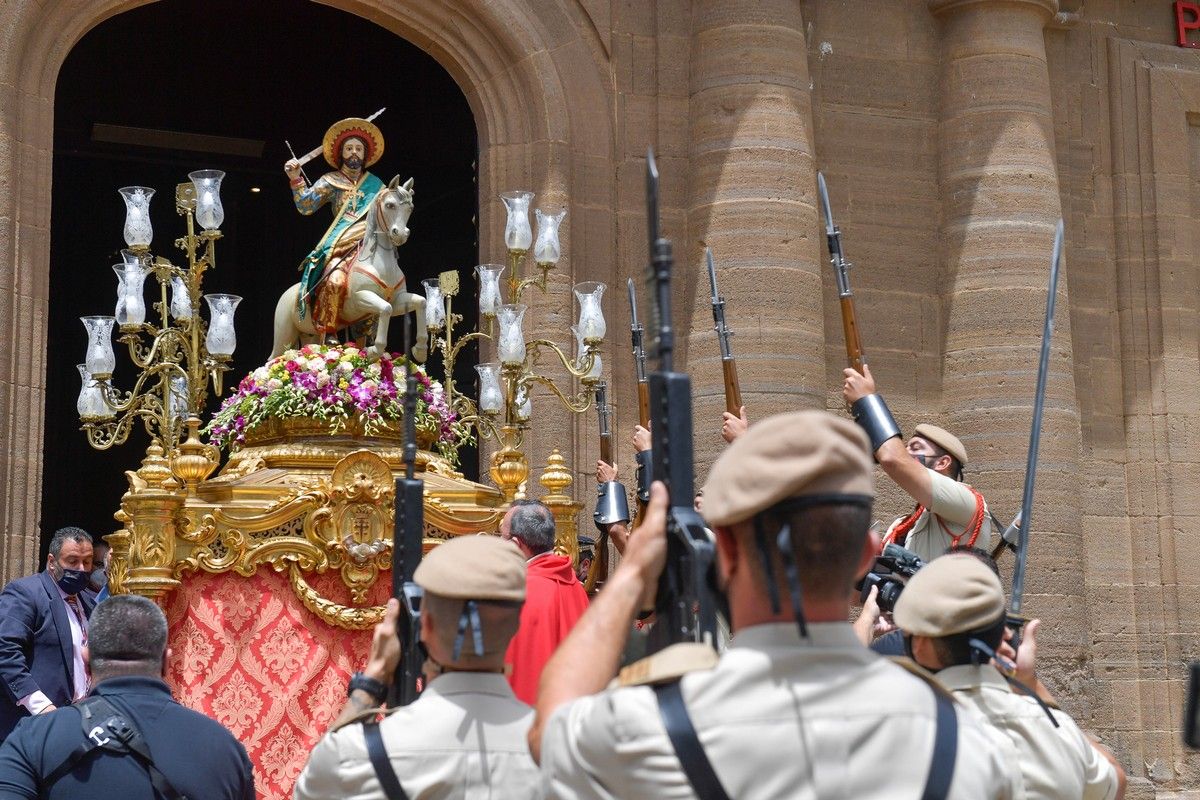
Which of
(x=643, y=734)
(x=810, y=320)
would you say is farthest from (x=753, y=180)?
(x=643, y=734)

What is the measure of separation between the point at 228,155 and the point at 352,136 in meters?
7.87

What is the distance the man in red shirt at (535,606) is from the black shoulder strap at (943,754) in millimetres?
3967

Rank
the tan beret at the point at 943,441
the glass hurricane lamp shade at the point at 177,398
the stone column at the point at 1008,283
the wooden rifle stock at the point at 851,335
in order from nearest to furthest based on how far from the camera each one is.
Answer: the wooden rifle stock at the point at 851,335
the tan beret at the point at 943,441
the glass hurricane lamp shade at the point at 177,398
the stone column at the point at 1008,283

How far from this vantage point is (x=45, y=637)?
25.7 ft

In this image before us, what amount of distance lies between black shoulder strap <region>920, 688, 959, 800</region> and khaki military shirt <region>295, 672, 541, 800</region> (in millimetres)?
911

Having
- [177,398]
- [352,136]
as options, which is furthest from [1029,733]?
[352,136]

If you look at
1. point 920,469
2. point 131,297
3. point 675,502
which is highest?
point 131,297

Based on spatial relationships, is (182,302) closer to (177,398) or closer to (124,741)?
(177,398)

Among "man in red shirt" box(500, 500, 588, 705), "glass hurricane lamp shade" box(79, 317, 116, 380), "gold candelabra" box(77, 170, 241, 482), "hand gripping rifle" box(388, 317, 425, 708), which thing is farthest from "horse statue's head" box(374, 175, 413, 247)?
"hand gripping rifle" box(388, 317, 425, 708)

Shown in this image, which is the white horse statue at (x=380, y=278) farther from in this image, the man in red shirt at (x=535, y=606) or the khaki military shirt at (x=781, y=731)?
the khaki military shirt at (x=781, y=731)

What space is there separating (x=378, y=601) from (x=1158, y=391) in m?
6.88

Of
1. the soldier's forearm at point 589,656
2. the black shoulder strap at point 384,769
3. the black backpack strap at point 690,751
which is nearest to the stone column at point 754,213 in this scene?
the black shoulder strap at point 384,769

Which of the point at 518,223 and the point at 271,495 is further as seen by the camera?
the point at 518,223

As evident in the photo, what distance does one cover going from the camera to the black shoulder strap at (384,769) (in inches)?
124
